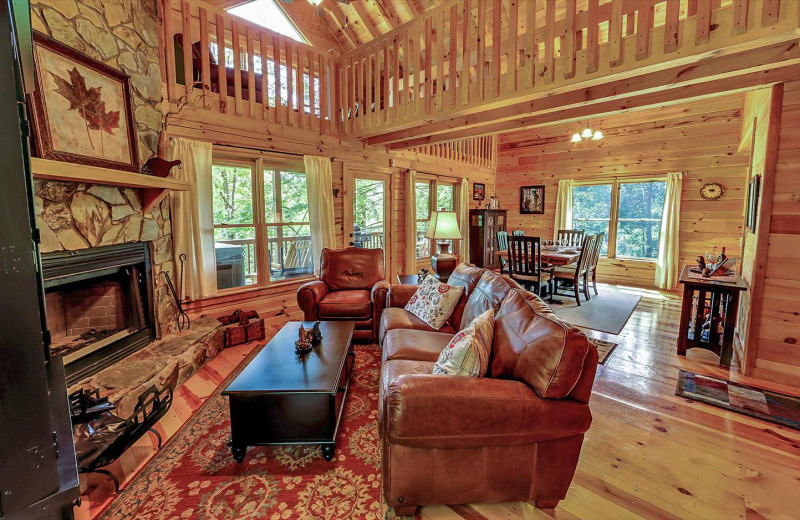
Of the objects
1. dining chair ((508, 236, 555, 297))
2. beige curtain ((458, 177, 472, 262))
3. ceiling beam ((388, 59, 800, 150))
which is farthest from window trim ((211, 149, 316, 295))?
beige curtain ((458, 177, 472, 262))

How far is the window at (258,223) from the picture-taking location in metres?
3.75

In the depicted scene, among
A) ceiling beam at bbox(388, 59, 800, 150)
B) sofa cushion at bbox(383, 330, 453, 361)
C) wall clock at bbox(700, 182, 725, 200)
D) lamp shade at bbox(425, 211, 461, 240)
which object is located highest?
ceiling beam at bbox(388, 59, 800, 150)

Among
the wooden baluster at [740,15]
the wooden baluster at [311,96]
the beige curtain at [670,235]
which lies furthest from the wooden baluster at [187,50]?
the beige curtain at [670,235]

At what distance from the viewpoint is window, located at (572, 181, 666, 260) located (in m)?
6.06

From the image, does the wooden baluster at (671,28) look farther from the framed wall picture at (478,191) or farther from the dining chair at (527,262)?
the framed wall picture at (478,191)

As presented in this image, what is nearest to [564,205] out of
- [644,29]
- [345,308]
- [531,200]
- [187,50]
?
[531,200]

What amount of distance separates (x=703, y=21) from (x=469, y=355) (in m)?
2.52

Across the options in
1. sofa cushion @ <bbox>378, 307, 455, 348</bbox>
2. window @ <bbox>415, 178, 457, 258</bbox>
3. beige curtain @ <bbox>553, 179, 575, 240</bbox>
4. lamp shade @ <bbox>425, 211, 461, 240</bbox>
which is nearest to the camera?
sofa cushion @ <bbox>378, 307, 455, 348</bbox>

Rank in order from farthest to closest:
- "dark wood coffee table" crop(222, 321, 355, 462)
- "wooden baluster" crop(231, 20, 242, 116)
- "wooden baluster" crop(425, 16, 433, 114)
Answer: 1. "wooden baluster" crop(231, 20, 242, 116)
2. "wooden baluster" crop(425, 16, 433, 114)
3. "dark wood coffee table" crop(222, 321, 355, 462)

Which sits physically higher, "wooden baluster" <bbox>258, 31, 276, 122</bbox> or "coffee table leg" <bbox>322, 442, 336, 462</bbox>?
"wooden baluster" <bbox>258, 31, 276, 122</bbox>

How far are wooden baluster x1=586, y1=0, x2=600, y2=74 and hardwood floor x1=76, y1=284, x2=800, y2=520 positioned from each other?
2378 millimetres

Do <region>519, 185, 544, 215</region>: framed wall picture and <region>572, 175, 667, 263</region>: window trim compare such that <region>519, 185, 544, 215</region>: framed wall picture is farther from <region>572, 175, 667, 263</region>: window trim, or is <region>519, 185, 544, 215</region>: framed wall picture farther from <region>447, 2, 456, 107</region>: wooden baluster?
<region>447, 2, 456, 107</region>: wooden baluster

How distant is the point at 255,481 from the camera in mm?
1673

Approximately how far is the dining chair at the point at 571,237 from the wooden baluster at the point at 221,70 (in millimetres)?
5321
